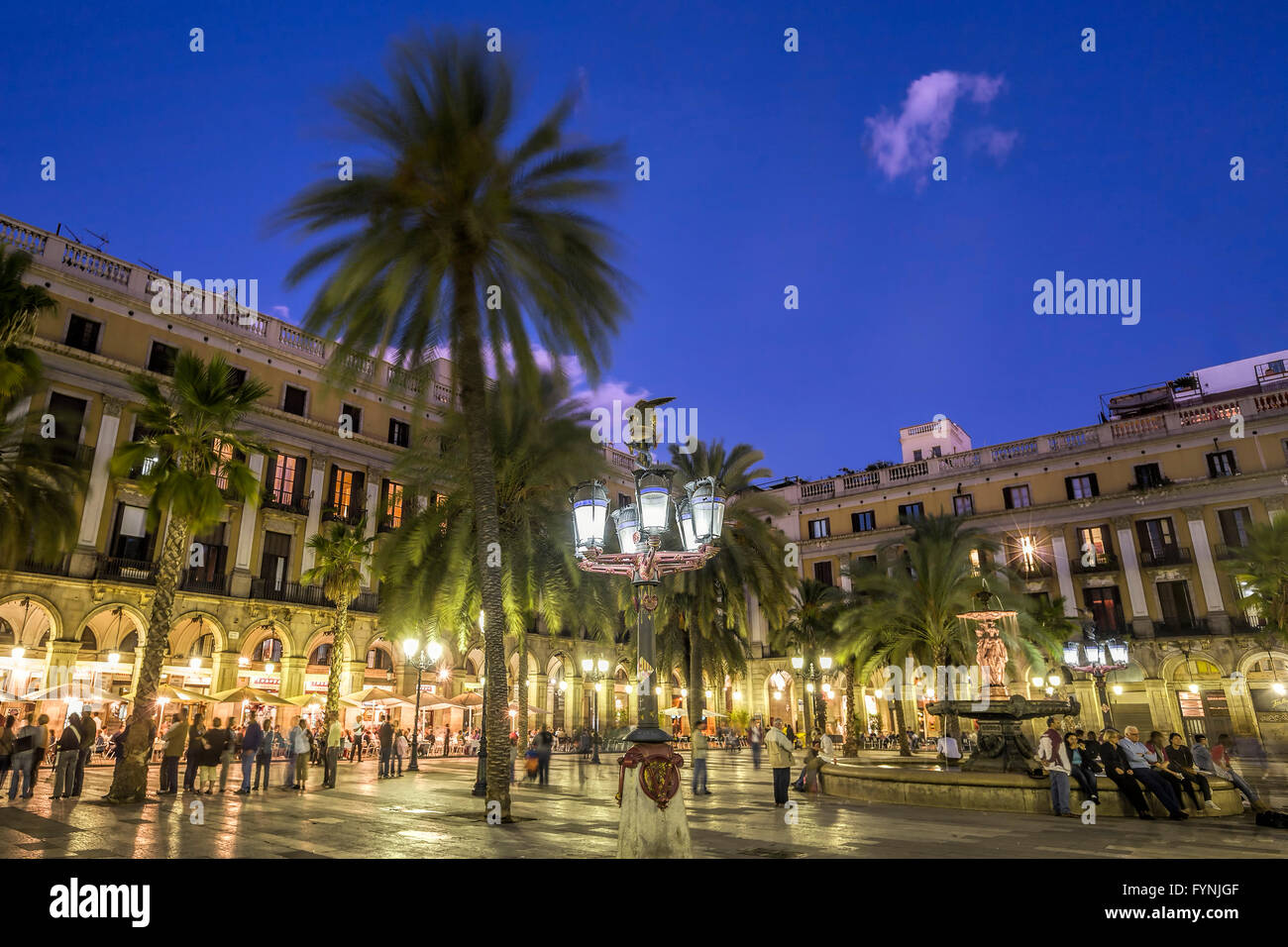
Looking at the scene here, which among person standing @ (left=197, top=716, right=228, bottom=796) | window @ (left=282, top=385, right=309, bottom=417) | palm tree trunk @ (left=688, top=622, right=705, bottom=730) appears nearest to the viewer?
person standing @ (left=197, top=716, right=228, bottom=796)

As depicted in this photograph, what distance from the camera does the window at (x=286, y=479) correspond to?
110 feet

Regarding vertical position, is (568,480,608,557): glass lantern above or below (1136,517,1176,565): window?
below

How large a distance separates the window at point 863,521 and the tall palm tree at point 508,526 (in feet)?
99.2

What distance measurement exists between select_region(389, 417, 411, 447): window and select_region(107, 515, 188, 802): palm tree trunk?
21.5 m

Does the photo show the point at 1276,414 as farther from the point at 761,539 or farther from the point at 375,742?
the point at 375,742

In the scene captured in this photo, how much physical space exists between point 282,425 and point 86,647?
11.4 meters

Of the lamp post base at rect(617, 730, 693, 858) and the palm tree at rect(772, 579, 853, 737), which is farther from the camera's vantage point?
the palm tree at rect(772, 579, 853, 737)

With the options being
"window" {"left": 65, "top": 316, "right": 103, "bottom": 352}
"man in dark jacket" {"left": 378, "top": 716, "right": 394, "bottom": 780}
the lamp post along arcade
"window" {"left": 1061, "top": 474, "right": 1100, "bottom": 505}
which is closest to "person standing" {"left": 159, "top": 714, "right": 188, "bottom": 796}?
"man in dark jacket" {"left": 378, "top": 716, "right": 394, "bottom": 780}

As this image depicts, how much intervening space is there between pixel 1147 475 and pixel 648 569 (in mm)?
41407

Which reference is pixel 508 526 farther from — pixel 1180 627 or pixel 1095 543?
pixel 1180 627

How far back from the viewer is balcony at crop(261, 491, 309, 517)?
1291 inches

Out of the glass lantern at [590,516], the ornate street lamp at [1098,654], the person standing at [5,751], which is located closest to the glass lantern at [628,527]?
the glass lantern at [590,516]

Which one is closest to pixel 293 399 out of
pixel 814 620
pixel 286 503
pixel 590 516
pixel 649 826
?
pixel 286 503

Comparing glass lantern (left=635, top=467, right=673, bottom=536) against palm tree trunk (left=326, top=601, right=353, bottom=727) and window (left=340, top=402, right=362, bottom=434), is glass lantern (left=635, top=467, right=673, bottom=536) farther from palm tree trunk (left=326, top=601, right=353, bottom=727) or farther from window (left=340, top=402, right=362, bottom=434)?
window (left=340, top=402, right=362, bottom=434)
